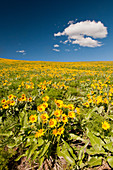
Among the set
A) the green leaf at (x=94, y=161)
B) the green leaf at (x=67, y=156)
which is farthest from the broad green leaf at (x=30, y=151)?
the green leaf at (x=94, y=161)

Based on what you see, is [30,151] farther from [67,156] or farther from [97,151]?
→ [97,151]

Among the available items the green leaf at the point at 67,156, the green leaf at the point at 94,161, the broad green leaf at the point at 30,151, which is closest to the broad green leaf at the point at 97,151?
the green leaf at the point at 94,161

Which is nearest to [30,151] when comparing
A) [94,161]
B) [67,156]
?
[67,156]

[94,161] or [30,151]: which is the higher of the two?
[30,151]

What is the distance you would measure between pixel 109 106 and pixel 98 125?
3.60 ft

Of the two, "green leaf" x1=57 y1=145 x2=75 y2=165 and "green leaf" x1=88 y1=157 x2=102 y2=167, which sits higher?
"green leaf" x1=57 y1=145 x2=75 y2=165

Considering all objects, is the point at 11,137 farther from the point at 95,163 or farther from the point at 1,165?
the point at 95,163

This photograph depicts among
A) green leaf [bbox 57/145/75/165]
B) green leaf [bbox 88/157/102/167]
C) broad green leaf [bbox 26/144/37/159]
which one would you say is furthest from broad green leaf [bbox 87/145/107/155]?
broad green leaf [bbox 26/144/37/159]

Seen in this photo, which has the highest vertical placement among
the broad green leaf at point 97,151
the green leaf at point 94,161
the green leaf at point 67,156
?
the broad green leaf at point 97,151

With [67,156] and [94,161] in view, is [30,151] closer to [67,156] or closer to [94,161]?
[67,156]

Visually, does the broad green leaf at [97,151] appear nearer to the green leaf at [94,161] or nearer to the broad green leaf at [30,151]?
the green leaf at [94,161]

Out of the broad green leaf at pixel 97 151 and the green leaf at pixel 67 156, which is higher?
→ the broad green leaf at pixel 97 151

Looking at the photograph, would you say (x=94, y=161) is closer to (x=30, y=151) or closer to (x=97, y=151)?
(x=97, y=151)

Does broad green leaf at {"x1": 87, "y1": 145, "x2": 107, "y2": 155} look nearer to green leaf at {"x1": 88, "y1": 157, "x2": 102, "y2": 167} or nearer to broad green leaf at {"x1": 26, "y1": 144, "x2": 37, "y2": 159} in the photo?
green leaf at {"x1": 88, "y1": 157, "x2": 102, "y2": 167}
